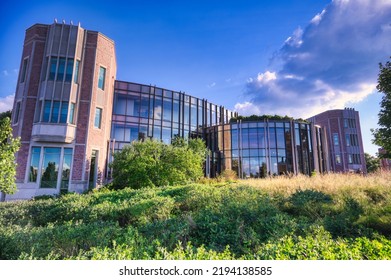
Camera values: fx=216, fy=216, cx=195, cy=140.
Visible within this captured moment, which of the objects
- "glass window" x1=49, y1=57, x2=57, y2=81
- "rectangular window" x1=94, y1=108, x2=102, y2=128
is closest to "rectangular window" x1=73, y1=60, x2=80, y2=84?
"glass window" x1=49, y1=57, x2=57, y2=81

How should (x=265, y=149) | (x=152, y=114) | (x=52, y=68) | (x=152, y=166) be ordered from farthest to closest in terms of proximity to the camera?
(x=265, y=149)
(x=152, y=114)
(x=52, y=68)
(x=152, y=166)

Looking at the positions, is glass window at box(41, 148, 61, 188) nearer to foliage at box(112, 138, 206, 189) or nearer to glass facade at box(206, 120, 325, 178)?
foliage at box(112, 138, 206, 189)

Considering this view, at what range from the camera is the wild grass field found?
8.95ft

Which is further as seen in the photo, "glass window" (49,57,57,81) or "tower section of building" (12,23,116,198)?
"glass window" (49,57,57,81)

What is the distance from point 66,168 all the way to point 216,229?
13.9m

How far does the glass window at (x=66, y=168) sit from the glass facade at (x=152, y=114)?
250 inches

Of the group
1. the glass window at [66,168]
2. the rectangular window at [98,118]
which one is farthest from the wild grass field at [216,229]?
the rectangular window at [98,118]

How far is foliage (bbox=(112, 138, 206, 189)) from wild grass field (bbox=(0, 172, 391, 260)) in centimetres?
485

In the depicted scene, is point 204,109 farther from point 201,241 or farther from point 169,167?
point 201,241

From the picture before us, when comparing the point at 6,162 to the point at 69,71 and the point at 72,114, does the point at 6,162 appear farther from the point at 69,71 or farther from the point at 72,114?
the point at 69,71

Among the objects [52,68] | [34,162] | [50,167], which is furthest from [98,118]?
[34,162]

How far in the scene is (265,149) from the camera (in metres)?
26.4

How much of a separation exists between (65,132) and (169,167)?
7372 mm

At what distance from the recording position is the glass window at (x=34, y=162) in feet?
46.3
